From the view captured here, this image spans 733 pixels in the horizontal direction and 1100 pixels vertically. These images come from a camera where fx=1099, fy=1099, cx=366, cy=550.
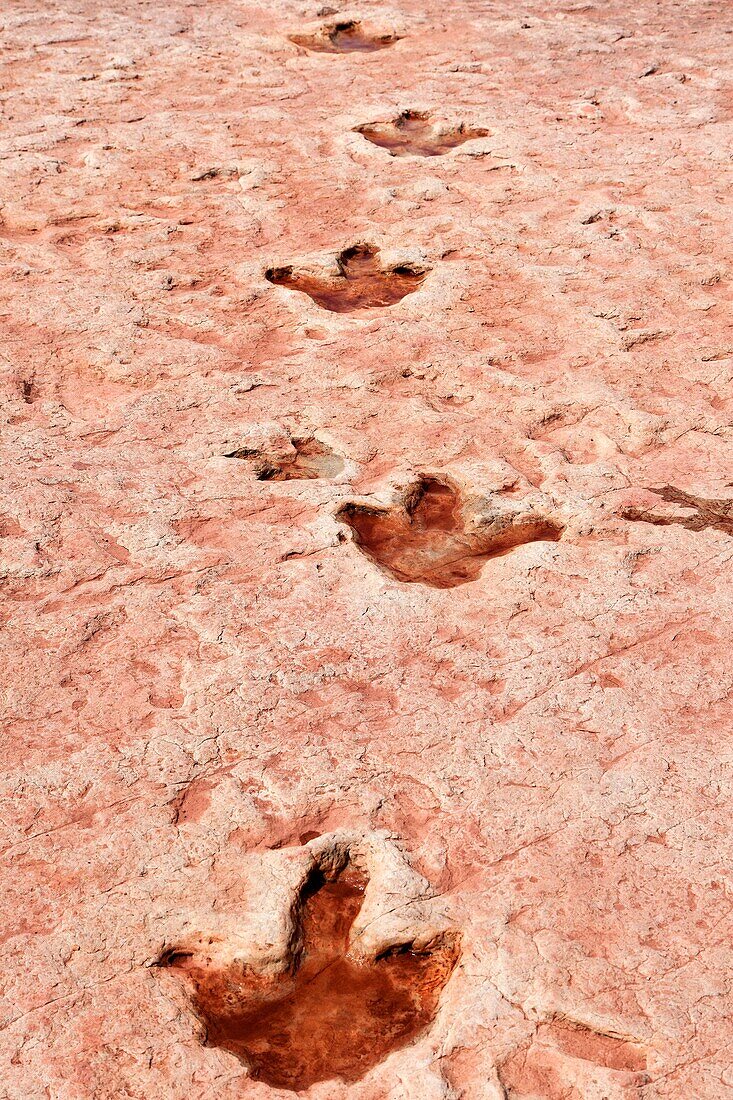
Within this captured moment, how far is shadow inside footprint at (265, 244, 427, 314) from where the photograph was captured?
4312 mm

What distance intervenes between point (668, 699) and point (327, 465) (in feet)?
4.31

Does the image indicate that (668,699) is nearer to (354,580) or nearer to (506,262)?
(354,580)

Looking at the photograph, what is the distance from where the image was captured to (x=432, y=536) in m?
3.16

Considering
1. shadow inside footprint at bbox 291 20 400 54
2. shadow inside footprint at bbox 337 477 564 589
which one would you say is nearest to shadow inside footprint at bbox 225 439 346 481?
shadow inside footprint at bbox 337 477 564 589

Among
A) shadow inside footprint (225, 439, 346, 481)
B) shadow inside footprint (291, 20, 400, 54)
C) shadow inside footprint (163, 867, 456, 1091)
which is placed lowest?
shadow inside footprint (163, 867, 456, 1091)

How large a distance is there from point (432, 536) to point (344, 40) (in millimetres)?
5040

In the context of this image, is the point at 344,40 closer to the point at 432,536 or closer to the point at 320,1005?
the point at 432,536

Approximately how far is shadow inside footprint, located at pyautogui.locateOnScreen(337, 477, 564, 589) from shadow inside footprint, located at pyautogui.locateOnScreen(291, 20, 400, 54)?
4623mm

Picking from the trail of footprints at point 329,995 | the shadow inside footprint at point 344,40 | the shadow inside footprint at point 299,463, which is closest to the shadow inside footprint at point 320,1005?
the trail of footprints at point 329,995

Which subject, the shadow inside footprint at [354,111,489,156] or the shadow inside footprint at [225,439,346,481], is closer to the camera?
the shadow inside footprint at [225,439,346,481]

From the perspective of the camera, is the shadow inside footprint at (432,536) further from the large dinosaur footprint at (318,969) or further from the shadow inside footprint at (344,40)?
the shadow inside footprint at (344,40)

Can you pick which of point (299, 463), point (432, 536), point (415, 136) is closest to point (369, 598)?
point (432, 536)

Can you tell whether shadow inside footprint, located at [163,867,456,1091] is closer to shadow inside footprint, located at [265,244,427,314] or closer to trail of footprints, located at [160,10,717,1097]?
trail of footprints, located at [160,10,717,1097]

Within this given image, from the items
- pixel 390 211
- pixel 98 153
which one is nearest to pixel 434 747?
pixel 390 211
